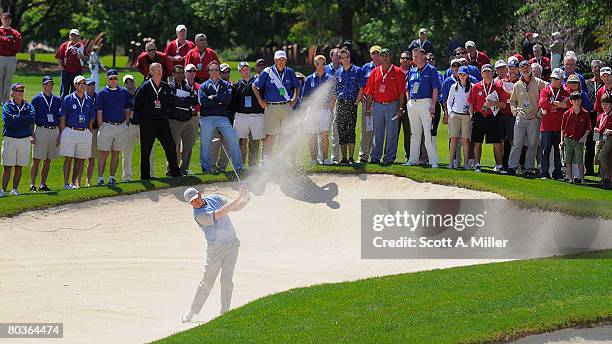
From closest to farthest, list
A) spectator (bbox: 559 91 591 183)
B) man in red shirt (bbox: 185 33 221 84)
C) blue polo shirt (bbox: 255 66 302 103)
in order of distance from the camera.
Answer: spectator (bbox: 559 91 591 183) → blue polo shirt (bbox: 255 66 302 103) → man in red shirt (bbox: 185 33 221 84)

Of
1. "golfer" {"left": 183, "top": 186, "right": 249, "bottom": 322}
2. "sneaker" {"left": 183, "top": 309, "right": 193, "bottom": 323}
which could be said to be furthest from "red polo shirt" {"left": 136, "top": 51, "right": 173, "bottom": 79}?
"sneaker" {"left": 183, "top": 309, "right": 193, "bottom": 323}

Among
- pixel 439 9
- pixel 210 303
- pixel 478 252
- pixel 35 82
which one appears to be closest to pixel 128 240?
pixel 210 303

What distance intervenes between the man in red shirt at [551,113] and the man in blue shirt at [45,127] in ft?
30.1

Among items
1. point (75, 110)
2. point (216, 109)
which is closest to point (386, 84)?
point (216, 109)

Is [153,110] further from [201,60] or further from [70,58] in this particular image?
[70,58]

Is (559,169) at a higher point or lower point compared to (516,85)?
lower

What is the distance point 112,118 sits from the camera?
2242cm

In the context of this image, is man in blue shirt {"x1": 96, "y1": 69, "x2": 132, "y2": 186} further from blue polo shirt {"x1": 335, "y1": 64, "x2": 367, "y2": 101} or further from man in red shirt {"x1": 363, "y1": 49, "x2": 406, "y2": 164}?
man in red shirt {"x1": 363, "y1": 49, "x2": 406, "y2": 164}

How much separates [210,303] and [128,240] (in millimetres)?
3482

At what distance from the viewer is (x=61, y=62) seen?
2645 centimetres

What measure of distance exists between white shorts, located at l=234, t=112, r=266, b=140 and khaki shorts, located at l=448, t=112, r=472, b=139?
3694 mm

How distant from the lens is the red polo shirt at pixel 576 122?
21.8 metres

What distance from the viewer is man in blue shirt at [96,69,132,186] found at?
73.3 ft

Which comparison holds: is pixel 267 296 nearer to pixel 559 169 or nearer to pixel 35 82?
pixel 559 169
